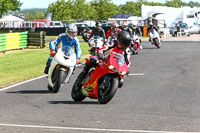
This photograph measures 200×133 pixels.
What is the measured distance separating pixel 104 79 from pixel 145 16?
56.8 m

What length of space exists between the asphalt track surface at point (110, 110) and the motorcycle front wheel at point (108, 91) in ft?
0.43

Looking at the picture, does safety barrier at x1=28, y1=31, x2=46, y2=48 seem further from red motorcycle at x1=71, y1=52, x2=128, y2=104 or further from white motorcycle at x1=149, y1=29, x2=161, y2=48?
red motorcycle at x1=71, y1=52, x2=128, y2=104

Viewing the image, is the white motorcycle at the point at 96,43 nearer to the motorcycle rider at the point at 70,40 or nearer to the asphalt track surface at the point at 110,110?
the asphalt track surface at the point at 110,110

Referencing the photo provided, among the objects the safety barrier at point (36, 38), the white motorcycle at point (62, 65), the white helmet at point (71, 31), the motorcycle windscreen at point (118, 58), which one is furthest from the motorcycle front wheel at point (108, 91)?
the safety barrier at point (36, 38)

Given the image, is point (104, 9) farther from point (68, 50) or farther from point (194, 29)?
point (68, 50)

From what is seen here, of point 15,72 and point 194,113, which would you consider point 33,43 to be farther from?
point 194,113

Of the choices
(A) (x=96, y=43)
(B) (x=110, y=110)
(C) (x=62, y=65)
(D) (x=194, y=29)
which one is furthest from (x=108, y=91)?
(D) (x=194, y=29)

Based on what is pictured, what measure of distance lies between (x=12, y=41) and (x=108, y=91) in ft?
80.6

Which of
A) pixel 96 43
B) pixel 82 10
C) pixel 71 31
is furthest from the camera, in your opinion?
pixel 82 10

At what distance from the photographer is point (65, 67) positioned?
11344 millimetres

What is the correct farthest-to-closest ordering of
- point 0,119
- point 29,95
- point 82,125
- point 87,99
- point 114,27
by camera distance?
point 114,27 < point 29,95 < point 87,99 < point 0,119 < point 82,125

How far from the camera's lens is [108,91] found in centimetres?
958

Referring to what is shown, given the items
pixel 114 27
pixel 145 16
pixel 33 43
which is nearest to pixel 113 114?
pixel 114 27

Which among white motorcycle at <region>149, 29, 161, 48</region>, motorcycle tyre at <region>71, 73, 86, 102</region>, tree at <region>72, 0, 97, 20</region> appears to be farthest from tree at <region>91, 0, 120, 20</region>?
motorcycle tyre at <region>71, 73, 86, 102</region>
